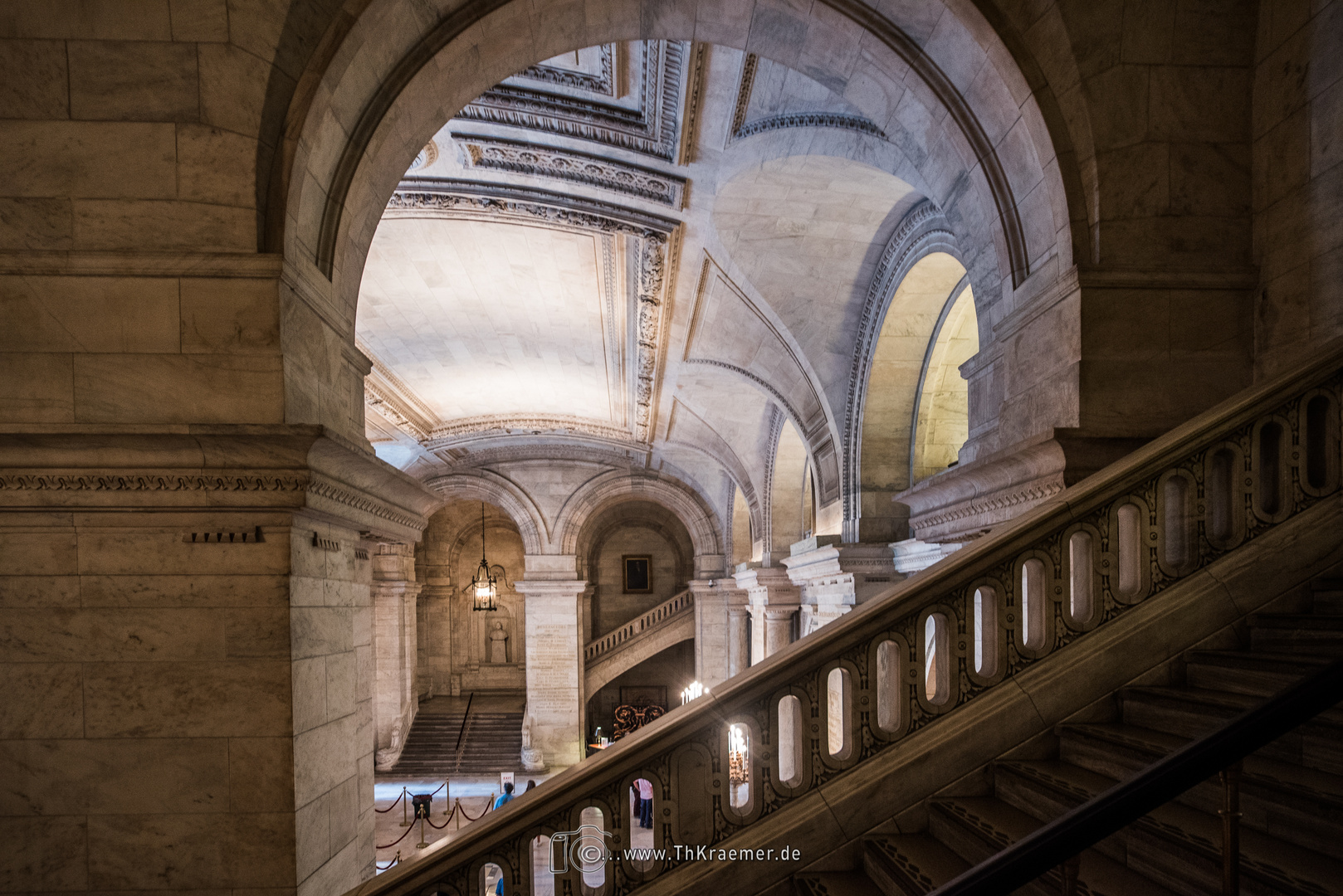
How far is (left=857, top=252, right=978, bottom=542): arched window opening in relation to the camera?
725cm

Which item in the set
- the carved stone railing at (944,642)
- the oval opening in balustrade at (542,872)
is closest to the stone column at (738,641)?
the oval opening in balustrade at (542,872)

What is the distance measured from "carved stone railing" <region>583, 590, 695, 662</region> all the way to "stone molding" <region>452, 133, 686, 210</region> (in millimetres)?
13494

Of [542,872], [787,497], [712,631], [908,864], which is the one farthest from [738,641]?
[908,864]

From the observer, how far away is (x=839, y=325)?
7863mm

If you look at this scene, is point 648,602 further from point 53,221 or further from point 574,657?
point 53,221

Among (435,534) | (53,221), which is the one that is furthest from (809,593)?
(435,534)

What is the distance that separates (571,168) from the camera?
6680 mm

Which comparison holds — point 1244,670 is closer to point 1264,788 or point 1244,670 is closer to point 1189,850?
point 1264,788

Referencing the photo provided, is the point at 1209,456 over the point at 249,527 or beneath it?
over

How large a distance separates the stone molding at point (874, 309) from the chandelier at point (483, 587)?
11.3 meters

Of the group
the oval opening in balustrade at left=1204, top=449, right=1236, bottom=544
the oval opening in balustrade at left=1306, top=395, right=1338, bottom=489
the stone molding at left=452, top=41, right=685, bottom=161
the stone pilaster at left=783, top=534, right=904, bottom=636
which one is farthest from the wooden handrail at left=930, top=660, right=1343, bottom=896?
the stone pilaster at left=783, top=534, right=904, bottom=636

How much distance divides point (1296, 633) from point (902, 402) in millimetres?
5125

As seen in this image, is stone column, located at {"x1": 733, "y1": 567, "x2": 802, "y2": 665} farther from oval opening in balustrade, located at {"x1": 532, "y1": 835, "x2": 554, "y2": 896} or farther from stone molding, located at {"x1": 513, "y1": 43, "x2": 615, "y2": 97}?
stone molding, located at {"x1": 513, "y1": 43, "x2": 615, "y2": 97}

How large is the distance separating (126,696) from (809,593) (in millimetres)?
7486
